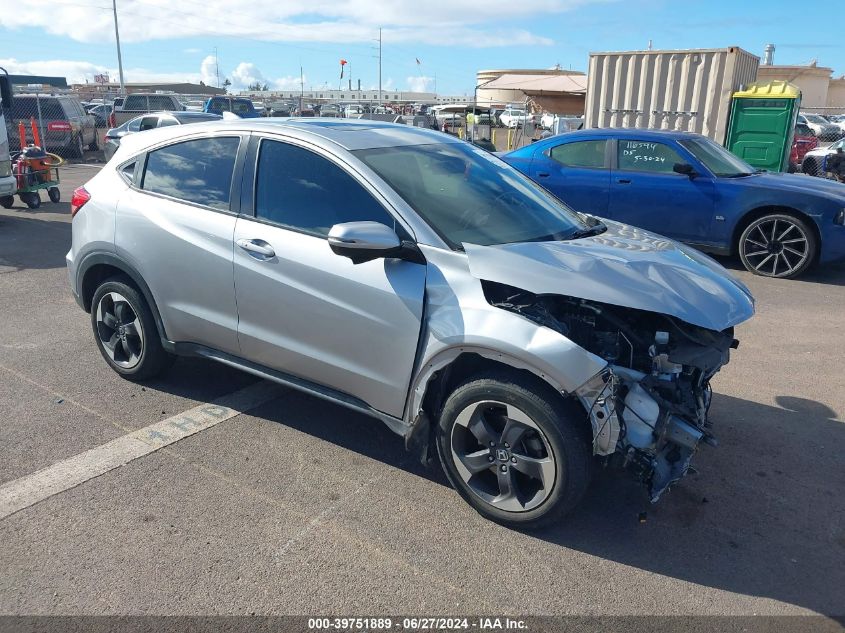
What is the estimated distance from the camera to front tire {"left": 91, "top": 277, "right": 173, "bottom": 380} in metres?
4.53

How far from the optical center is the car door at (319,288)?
11.1ft

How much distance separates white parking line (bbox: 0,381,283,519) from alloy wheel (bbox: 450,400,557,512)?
69.0 inches

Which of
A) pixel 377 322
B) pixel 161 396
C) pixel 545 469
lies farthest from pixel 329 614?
pixel 161 396

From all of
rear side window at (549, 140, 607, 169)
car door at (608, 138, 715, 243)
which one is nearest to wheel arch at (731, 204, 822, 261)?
car door at (608, 138, 715, 243)

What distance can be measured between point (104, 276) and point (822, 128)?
111 feet

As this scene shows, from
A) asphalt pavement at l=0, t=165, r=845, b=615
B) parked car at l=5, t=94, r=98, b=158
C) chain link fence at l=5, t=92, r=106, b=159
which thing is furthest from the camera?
parked car at l=5, t=94, r=98, b=158

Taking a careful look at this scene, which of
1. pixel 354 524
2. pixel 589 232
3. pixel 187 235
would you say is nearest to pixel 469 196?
pixel 589 232

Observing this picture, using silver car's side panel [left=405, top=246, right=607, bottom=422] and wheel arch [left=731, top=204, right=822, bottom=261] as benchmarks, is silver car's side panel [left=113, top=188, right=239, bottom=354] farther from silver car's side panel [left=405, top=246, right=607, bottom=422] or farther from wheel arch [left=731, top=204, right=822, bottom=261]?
wheel arch [left=731, top=204, right=822, bottom=261]

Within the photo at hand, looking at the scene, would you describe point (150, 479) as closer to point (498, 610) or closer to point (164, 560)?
point (164, 560)

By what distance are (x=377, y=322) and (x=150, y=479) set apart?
1.46 meters

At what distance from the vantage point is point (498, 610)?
2.77 metres

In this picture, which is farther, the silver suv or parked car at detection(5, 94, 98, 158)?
parked car at detection(5, 94, 98, 158)

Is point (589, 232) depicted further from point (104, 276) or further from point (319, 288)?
point (104, 276)

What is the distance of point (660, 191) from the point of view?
28.1ft
